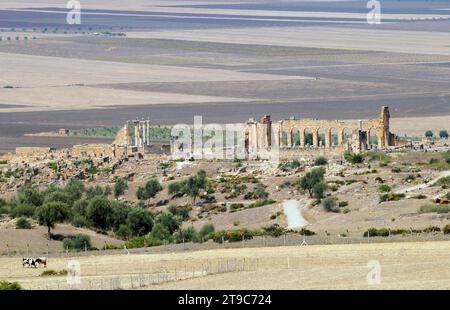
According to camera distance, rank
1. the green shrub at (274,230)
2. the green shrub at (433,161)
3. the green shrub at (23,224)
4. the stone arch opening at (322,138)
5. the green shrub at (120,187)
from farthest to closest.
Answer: the stone arch opening at (322,138), the green shrub at (433,161), the green shrub at (120,187), the green shrub at (23,224), the green shrub at (274,230)

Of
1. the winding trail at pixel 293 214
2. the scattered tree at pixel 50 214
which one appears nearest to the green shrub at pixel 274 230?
the winding trail at pixel 293 214

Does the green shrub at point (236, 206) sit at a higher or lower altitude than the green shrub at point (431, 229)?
higher

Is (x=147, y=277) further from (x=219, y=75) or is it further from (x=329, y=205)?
(x=219, y=75)

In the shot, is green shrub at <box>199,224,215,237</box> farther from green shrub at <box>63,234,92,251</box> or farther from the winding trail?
green shrub at <box>63,234,92,251</box>

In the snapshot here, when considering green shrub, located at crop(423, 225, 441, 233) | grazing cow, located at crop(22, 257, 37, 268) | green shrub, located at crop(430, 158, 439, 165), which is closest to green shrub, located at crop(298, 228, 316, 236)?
green shrub, located at crop(423, 225, 441, 233)

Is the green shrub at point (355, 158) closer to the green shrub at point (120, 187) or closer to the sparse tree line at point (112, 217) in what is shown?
the sparse tree line at point (112, 217)
